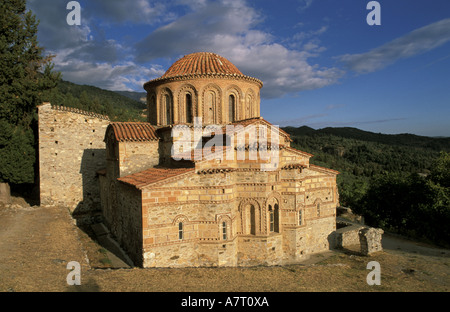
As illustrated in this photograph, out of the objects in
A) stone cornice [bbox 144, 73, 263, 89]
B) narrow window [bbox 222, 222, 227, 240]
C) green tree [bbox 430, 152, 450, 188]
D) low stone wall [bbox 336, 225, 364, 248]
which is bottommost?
low stone wall [bbox 336, 225, 364, 248]

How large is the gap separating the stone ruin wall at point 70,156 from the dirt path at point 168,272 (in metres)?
4.14

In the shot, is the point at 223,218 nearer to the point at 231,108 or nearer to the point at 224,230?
the point at 224,230

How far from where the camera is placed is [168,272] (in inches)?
337

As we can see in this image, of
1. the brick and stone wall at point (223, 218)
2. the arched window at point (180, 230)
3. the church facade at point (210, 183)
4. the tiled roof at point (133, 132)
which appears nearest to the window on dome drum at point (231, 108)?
the church facade at point (210, 183)

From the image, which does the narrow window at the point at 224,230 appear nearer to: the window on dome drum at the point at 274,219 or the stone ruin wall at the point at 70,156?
the window on dome drum at the point at 274,219

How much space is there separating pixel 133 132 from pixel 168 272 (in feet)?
26.6

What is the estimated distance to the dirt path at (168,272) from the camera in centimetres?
737

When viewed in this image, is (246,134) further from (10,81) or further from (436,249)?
(10,81)

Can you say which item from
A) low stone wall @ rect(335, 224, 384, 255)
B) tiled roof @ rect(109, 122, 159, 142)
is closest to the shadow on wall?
tiled roof @ rect(109, 122, 159, 142)

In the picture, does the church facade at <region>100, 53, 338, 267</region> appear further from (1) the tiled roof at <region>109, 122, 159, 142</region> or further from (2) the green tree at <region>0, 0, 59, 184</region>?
(2) the green tree at <region>0, 0, 59, 184</region>

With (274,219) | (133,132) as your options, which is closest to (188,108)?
(133,132)

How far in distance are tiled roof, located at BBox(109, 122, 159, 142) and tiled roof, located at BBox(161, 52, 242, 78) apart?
324 centimetres

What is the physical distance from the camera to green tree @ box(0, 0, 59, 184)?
52.6ft

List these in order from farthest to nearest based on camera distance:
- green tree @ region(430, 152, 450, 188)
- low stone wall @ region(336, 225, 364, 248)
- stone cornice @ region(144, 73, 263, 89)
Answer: green tree @ region(430, 152, 450, 188) → stone cornice @ region(144, 73, 263, 89) → low stone wall @ region(336, 225, 364, 248)
